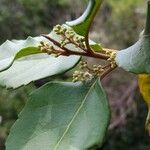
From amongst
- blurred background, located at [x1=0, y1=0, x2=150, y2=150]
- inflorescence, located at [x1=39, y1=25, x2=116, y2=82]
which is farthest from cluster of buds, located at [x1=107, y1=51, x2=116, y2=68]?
blurred background, located at [x1=0, y1=0, x2=150, y2=150]

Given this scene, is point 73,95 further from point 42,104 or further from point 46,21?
point 46,21

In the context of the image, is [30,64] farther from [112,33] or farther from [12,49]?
[112,33]

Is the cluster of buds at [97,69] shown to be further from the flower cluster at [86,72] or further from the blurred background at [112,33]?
the blurred background at [112,33]

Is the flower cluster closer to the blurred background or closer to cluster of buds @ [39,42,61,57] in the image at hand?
cluster of buds @ [39,42,61,57]

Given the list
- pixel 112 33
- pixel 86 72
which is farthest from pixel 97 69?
pixel 112 33

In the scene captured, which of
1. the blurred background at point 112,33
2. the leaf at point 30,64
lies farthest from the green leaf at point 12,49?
the blurred background at point 112,33
